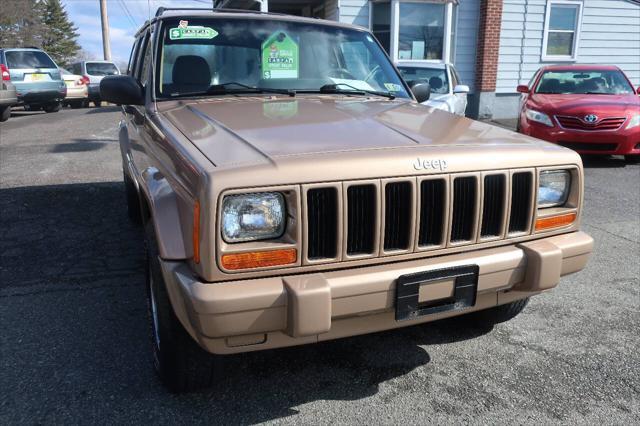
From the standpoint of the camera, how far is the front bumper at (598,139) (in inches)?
309

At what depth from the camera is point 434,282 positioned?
230 centimetres

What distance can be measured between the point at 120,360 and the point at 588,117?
7.31 metres

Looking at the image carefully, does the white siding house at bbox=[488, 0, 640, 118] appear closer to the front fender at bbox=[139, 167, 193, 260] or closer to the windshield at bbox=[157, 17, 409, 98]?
the windshield at bbox=[157, 17, 409, 98]

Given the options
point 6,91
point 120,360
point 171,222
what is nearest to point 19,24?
point 6,91

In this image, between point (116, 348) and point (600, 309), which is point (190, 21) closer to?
point (116, 348)

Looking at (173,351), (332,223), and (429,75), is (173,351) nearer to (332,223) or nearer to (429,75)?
(332,223)

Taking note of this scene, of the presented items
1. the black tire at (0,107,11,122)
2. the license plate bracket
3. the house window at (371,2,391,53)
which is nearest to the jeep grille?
the license plate bracket

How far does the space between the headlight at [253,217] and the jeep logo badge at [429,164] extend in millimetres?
581

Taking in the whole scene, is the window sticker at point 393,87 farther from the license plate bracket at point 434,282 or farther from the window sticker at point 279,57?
the license plate bracket at point 434,282

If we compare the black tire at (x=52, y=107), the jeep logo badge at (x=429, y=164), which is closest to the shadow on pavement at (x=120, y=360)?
the jeep logo badge at (x=429, y=164)

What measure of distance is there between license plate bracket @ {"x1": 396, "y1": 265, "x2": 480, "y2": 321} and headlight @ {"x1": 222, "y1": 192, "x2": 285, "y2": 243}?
56cm

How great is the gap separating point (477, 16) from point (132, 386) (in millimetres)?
13250

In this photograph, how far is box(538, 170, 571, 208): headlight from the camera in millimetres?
2658

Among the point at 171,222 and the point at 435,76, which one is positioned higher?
the point at 435,76
